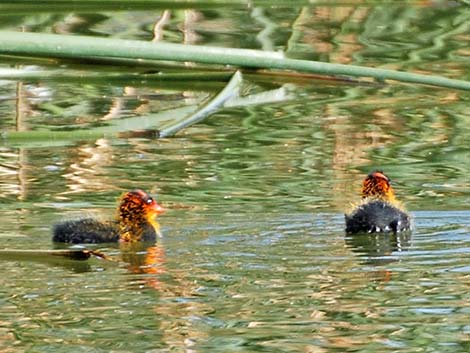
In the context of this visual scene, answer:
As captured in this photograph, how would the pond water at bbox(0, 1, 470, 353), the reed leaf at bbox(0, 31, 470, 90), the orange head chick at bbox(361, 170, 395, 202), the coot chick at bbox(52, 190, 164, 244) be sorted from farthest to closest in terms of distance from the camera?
the reed leaf at bbox(0, 31, 470, 90), the orange head chick at bbox(361, 170, 395, 202), the coot chick at bbox(52, 190, 164, 244), the pond water at bbox(0, 1, 470, 353)

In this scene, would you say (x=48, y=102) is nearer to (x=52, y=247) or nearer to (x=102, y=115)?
(x=102, y=115)

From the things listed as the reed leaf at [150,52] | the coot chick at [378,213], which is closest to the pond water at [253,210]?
the coot chick at [378,213]

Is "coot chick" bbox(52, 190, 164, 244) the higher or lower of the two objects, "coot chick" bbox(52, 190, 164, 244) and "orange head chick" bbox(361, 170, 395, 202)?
the lower

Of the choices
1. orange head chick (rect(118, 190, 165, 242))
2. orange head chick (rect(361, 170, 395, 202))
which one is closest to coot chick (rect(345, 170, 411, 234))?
orange head chick (rect(361, 170, 395, 202))

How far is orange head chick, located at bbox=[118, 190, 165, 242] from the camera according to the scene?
7508 mm

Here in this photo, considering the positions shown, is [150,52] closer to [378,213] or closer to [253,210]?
[253,210]

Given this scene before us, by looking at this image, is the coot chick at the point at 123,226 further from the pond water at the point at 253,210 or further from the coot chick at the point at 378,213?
the coot chick at the point at 378,213

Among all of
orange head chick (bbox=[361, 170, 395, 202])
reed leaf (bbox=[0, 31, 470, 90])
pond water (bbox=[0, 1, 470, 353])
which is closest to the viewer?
pond water (bbox=[0, 1, 470, 353])

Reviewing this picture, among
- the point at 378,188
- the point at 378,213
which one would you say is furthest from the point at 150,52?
the point at 378,213

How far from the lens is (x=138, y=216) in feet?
24.6

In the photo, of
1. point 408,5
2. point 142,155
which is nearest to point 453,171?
point 142,155

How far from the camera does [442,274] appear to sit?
6.51 m

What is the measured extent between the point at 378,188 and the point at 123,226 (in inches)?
44.9

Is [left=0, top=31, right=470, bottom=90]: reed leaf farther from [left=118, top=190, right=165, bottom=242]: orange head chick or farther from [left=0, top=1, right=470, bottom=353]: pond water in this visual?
[left=118, top=190, right=165, bottom=242]: orange head chick
